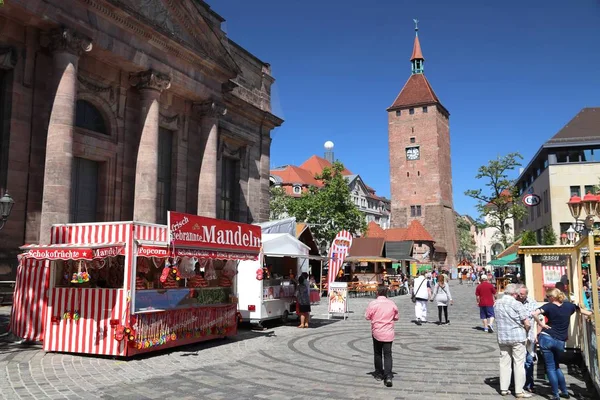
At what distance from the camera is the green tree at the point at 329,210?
50.6 metres

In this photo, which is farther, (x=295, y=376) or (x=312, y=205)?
(x=312, y=205)

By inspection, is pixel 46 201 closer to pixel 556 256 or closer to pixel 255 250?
pixel 255 250

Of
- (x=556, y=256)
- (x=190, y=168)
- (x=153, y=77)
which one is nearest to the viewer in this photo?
(x=556, y=256)

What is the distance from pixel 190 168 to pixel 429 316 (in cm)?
1193

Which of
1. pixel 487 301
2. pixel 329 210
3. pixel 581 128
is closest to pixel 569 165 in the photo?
pixel 581 128

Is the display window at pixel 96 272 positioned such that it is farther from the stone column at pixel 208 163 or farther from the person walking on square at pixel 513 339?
the stone column at pixel 208 163

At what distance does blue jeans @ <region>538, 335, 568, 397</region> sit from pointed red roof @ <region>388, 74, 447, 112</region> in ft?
278

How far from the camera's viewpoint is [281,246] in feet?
54.7

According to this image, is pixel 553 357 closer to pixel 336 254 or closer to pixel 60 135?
pixel 336 254

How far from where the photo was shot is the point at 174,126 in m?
22.2

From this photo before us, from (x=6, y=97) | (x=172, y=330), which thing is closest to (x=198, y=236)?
(x=172, y=330)

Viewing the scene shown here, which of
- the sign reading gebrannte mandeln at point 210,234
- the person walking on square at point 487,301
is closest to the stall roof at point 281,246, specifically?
the sign reading gebrannte mandeln at point 210,234

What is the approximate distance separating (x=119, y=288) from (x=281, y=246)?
6597 mm

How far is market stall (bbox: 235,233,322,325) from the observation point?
15.6 meters
